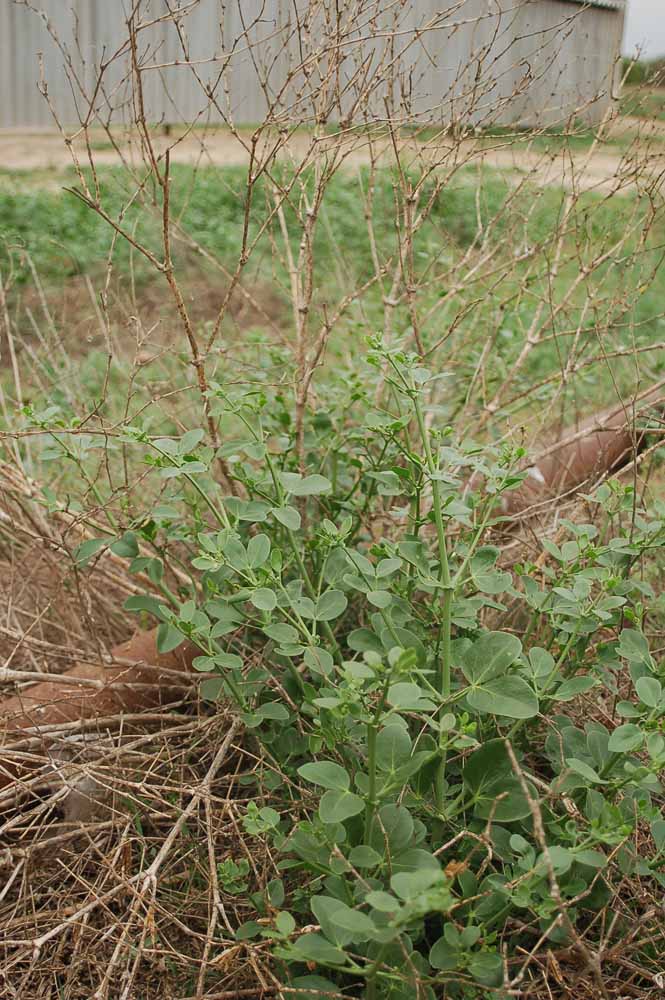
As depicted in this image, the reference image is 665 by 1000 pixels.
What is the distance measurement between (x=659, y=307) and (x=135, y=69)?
5184mm

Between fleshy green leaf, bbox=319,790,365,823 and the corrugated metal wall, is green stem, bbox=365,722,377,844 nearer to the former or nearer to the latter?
fleshy green leaf, bbox=319,790,365,823

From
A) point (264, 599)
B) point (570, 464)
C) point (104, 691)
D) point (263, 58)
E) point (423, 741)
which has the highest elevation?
point (263, 58)

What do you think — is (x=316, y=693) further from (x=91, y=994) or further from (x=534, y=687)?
A: (x=91, y=994)

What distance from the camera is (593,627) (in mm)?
1598

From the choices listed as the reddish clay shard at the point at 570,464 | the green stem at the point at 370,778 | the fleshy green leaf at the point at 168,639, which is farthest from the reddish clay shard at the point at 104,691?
the reddish clay shard at the point at 570,464

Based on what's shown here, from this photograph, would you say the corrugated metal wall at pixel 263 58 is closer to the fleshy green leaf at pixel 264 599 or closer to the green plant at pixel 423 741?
the green plant at pixel 423 741

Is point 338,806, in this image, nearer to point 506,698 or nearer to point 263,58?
point 506,698

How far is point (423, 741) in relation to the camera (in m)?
1.53

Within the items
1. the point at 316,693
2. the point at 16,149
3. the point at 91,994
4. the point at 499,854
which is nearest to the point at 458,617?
the point at 316,693

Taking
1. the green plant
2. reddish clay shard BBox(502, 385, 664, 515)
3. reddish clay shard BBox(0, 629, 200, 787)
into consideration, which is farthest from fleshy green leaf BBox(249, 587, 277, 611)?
reddish clay shard BBox(502, 385, 664, 515)

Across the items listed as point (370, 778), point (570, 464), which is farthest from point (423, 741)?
point (570, 464)

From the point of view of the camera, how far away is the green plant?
1265 mm

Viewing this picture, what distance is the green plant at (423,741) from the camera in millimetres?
1265

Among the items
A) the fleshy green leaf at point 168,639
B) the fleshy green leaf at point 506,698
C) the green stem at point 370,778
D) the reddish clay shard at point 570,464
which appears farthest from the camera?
the reddish clay shard at point 570,464
